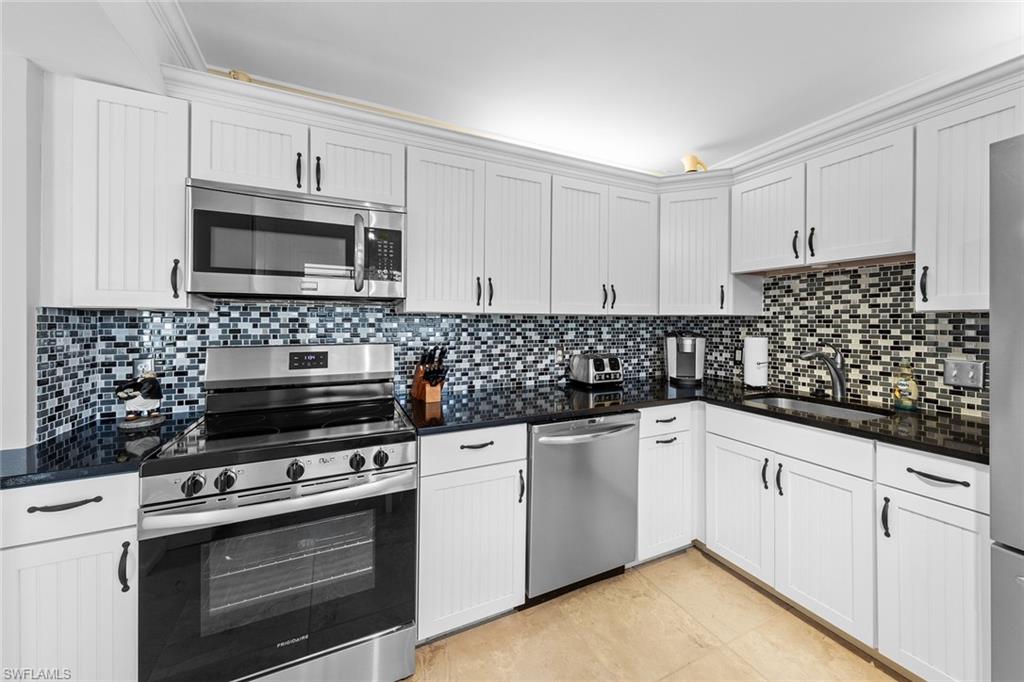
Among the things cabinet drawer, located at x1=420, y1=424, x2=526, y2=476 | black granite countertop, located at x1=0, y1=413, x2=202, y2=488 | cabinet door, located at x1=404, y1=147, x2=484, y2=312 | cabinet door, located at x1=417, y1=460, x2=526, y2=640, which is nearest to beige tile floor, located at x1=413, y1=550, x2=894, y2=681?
cabinet door, located at x1=417, y1=460, x2=526, y2=640

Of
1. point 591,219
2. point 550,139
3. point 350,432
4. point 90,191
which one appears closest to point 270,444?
point 350,432

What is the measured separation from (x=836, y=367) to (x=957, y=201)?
995 millimetres

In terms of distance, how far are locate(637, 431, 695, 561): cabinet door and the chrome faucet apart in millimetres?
852

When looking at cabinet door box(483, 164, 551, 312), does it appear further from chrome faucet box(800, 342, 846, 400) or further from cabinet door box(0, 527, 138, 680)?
cabinet door box(0, 527, 138, 680)

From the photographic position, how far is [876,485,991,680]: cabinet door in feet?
4.66

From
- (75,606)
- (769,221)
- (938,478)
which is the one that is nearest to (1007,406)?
(938,478)

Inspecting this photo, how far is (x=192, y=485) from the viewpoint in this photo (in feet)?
4.35

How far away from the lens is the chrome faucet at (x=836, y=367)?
2363 mm

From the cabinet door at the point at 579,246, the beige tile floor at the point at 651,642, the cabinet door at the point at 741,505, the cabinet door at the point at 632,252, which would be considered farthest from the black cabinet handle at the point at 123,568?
the cabinet door at the point at 741,505

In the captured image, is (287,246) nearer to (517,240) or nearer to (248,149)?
(248,149)

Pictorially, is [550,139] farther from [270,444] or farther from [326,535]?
[326,535]

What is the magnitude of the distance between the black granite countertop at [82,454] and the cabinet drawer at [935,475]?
2717 millimetres

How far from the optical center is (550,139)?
2678 mm

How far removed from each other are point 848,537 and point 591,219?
2.06 m
